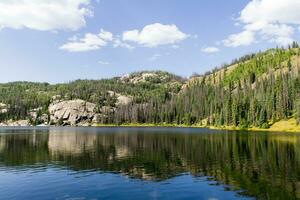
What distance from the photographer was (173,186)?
151 ft

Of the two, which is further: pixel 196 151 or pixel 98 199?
pixel 196 151

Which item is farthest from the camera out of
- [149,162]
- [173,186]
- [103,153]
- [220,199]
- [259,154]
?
[103,153]

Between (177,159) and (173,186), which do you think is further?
(177,159)

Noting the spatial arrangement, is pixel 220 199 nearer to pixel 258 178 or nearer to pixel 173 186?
pixel 173 186

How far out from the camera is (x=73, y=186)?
46312 millimetres

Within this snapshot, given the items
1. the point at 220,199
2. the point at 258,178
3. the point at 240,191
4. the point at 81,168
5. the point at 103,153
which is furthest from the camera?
the point at 103,153

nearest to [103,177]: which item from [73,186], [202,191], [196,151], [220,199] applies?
[73,186]

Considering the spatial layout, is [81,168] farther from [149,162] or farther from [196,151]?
[196,151]

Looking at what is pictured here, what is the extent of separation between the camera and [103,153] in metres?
84.6

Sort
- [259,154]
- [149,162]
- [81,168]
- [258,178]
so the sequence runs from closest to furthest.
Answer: [258,178] → [81,168] → [149,162] → [259,154]

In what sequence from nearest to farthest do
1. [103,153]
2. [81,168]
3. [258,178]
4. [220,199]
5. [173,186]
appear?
1. [220,199]
2. [173,186]
3. [258,178]
4. [81,168]
5. [103,153]

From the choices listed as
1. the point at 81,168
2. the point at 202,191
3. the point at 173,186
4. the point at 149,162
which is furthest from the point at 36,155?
the point at 202,191

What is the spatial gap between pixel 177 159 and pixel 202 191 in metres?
30.6

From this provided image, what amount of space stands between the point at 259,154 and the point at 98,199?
5204cm
